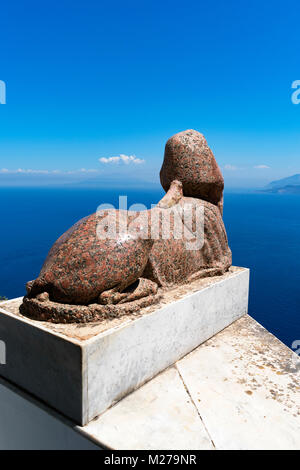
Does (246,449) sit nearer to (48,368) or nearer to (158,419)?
(158,419)

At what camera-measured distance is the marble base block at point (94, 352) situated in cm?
280

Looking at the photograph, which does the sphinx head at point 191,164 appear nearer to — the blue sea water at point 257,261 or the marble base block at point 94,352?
the marble base block at point 94,352

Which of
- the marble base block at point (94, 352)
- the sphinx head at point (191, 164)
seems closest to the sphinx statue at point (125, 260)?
the sphinx head at point (191, 164)

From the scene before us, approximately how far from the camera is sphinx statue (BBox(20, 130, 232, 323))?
3199 mm

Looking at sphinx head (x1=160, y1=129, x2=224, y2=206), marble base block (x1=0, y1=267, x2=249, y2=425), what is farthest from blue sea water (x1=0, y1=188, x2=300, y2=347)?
marble base block (x1=0, y1=267, x2=249, y2=425)

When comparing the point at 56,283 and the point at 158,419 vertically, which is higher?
the point at 56,283

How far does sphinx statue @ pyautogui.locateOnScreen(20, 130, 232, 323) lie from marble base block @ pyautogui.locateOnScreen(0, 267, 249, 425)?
0.51ft

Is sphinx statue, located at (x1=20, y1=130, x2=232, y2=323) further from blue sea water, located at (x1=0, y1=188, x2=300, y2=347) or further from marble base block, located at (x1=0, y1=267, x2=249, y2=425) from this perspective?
blue sea water, located at (x1=0, y1=188, x2=300, y2=347)

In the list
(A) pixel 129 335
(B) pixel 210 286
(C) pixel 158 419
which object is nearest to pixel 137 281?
(A) pixel 129 335

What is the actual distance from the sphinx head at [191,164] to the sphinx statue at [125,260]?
38mm

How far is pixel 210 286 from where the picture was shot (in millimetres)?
4391

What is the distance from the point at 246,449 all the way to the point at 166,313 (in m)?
1.42

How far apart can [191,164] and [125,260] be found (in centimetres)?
240

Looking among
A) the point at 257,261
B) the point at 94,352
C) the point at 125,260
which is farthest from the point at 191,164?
the point at 257,261
